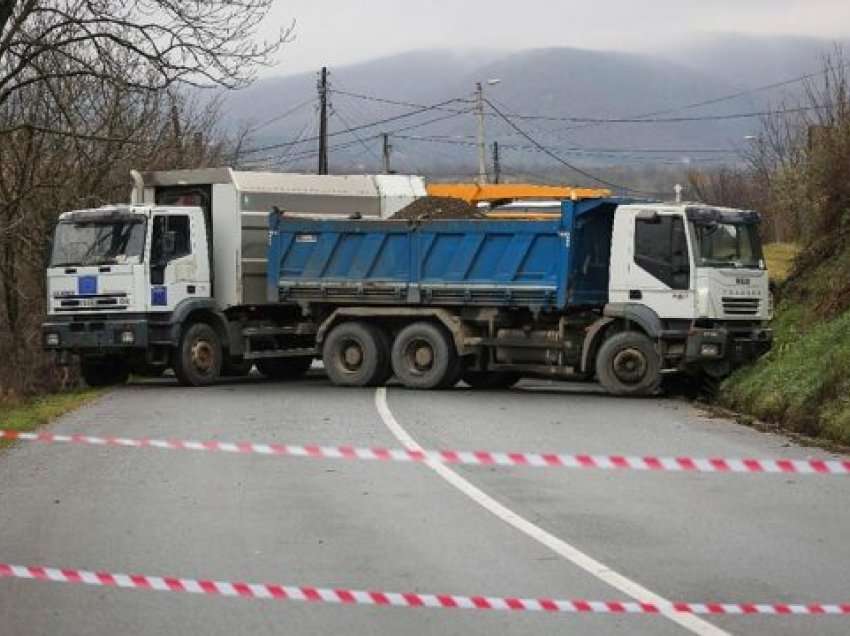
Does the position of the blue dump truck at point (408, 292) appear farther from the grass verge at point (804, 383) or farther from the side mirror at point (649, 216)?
the grass verge at point (804, 383)

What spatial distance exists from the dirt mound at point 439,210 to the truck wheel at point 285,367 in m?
4.32

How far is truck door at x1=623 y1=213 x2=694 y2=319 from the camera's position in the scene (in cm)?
2017

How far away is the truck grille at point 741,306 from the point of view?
2025 cm

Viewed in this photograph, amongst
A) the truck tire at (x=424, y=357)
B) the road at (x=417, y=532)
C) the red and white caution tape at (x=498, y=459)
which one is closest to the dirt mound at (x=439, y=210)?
the truck tire at (x=424, y=357)

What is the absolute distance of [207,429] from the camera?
16.3 metres

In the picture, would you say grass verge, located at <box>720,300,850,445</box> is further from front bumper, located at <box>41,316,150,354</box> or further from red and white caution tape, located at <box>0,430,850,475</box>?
front bumper, located at <box>41,316,150,354</box>

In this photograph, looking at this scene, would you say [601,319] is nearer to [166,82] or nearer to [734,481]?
[166,82]

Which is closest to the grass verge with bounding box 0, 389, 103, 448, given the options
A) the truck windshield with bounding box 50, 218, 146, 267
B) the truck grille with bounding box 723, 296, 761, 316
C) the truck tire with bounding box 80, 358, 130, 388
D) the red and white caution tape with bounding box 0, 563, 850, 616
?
the truck tire with bounding box 80, 358, 130, 388

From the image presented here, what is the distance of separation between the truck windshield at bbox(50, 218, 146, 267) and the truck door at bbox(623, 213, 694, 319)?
7.89 metres

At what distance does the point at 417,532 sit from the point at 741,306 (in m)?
12.0

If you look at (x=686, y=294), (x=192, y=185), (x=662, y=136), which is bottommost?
(x=686, y=294)

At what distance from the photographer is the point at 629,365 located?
2048cm

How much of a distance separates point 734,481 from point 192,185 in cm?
1434

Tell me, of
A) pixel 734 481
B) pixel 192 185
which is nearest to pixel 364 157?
pixel 192 185
